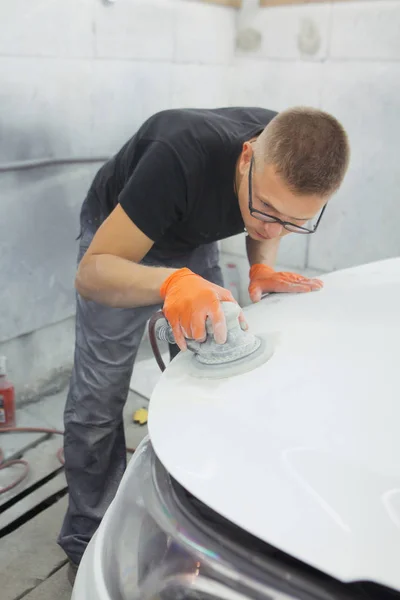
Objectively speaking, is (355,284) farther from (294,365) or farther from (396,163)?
(396,163)

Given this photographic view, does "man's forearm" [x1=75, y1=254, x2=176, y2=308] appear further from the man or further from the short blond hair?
the short blond hair

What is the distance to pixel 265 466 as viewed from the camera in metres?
0.78

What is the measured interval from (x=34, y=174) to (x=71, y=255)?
16.2 inches

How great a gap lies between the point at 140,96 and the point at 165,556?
2297 mm

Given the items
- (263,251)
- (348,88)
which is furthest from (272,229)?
(348,88)

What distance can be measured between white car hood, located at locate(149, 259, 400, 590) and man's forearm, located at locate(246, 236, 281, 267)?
76 centimetres

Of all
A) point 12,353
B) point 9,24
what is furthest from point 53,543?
point 9,24

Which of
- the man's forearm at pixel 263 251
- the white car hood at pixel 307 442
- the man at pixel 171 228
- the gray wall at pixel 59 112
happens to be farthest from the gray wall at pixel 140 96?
the white car hood at pixel 307 442

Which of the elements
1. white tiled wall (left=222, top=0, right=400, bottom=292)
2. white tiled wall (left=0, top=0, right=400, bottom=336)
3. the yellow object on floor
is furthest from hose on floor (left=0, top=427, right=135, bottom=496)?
white tiled wall (left=222, top=0, right=400, bottom=292)

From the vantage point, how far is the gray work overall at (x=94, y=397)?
1.64m

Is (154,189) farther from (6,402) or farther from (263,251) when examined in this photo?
(6,402)

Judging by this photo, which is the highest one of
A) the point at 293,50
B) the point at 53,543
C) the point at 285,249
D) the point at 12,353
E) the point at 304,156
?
the point at 293,50

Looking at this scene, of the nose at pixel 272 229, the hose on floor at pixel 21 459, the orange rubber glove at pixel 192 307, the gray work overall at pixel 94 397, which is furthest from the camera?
the hose on floor at pixel 21 459

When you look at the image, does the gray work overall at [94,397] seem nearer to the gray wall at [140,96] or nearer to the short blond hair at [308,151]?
the short blond hair at [308,151]
